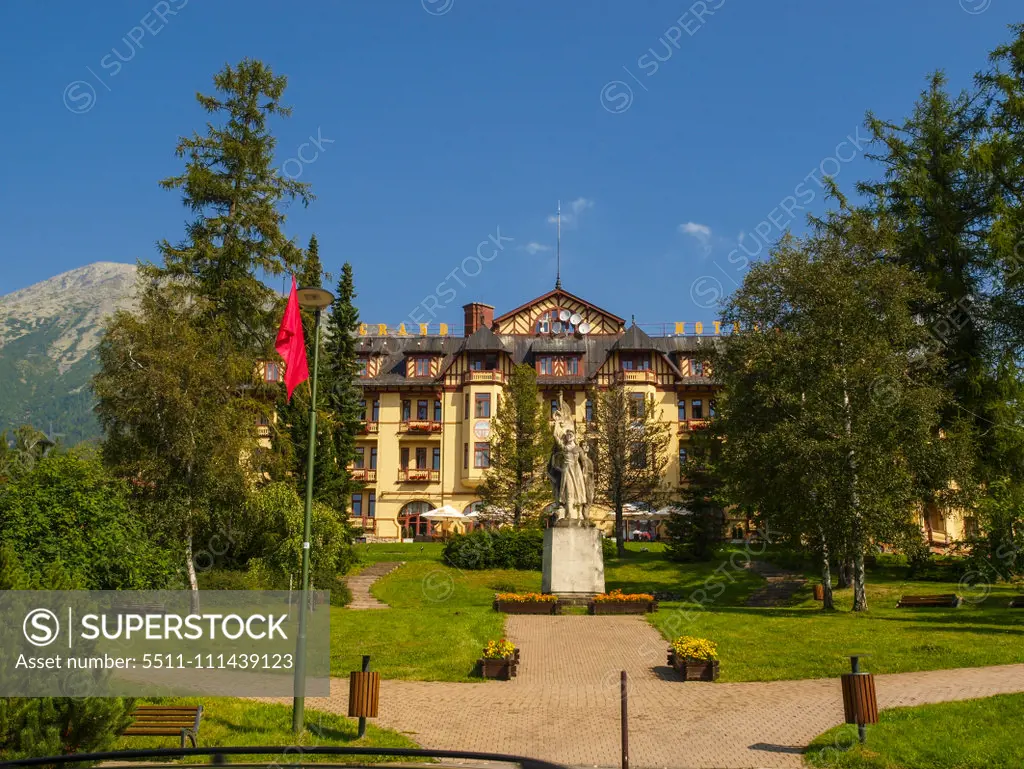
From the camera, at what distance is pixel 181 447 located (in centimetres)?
2780

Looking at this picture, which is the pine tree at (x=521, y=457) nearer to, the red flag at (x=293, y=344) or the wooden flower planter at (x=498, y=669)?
the wooden flower planter at (x=498, y=669)

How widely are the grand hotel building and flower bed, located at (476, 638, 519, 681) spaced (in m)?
41.6

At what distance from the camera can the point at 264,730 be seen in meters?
14.6

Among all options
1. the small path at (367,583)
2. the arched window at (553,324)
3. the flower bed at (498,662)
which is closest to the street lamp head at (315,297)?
the flower bed at (498,662)

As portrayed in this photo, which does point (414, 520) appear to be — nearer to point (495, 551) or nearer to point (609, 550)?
point (609, 550)

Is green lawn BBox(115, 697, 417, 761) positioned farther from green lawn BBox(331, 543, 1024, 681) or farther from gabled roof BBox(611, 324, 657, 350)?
gabled roof BBox(611, 324, 657, 350)

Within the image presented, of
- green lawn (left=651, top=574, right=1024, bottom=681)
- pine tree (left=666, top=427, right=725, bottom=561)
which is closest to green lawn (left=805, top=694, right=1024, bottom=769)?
green lawn (left=651, top=574, right=1024, bottom=681)

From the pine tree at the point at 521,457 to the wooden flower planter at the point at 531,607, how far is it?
22.8 metres

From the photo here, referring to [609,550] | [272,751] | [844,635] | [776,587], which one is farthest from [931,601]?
[272,751]

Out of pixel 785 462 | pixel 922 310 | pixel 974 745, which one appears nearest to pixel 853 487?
pixel 785 462

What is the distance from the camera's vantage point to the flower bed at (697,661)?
18.8m

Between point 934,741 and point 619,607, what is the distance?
14770 millimetres

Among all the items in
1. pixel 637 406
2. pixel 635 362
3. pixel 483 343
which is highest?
pixel 483 343

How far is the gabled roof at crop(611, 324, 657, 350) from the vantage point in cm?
6203
